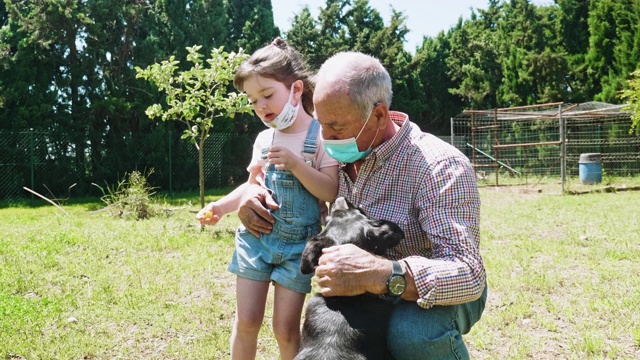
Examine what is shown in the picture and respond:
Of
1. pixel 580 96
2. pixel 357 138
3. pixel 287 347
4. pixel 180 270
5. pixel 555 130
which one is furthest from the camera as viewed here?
pixel 580 96

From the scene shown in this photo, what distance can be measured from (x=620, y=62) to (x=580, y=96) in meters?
2.33

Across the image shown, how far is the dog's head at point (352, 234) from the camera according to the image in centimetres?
219

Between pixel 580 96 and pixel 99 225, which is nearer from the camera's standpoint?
pixel 99 225

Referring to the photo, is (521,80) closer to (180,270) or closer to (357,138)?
(180,270)

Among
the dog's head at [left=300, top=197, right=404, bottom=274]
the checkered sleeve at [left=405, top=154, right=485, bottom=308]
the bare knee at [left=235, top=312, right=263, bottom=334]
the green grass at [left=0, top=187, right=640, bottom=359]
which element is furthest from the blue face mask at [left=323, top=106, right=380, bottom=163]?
the green grass at [left=0, top=187, right=640, bottom=359]

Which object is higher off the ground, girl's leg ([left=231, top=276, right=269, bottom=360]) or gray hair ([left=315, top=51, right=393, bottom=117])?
gray hair ([left=315, top=51, right=393, bottom=117])

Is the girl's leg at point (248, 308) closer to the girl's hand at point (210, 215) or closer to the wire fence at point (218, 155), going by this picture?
the girl's hand at point (210, 215)

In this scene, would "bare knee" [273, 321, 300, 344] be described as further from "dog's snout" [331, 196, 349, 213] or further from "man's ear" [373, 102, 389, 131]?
"man's ear" [373, 102, 389, 131]

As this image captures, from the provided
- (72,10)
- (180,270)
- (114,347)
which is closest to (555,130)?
(72,10)

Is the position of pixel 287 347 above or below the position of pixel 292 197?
below

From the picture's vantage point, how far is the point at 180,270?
5.88m

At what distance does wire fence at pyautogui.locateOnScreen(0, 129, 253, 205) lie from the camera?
1603 centimetres

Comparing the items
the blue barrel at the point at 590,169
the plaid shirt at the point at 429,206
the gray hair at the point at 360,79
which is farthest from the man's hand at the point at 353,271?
the blue barrel at the point at 590,169

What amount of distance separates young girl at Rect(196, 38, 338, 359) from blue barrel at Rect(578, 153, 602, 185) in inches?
614
